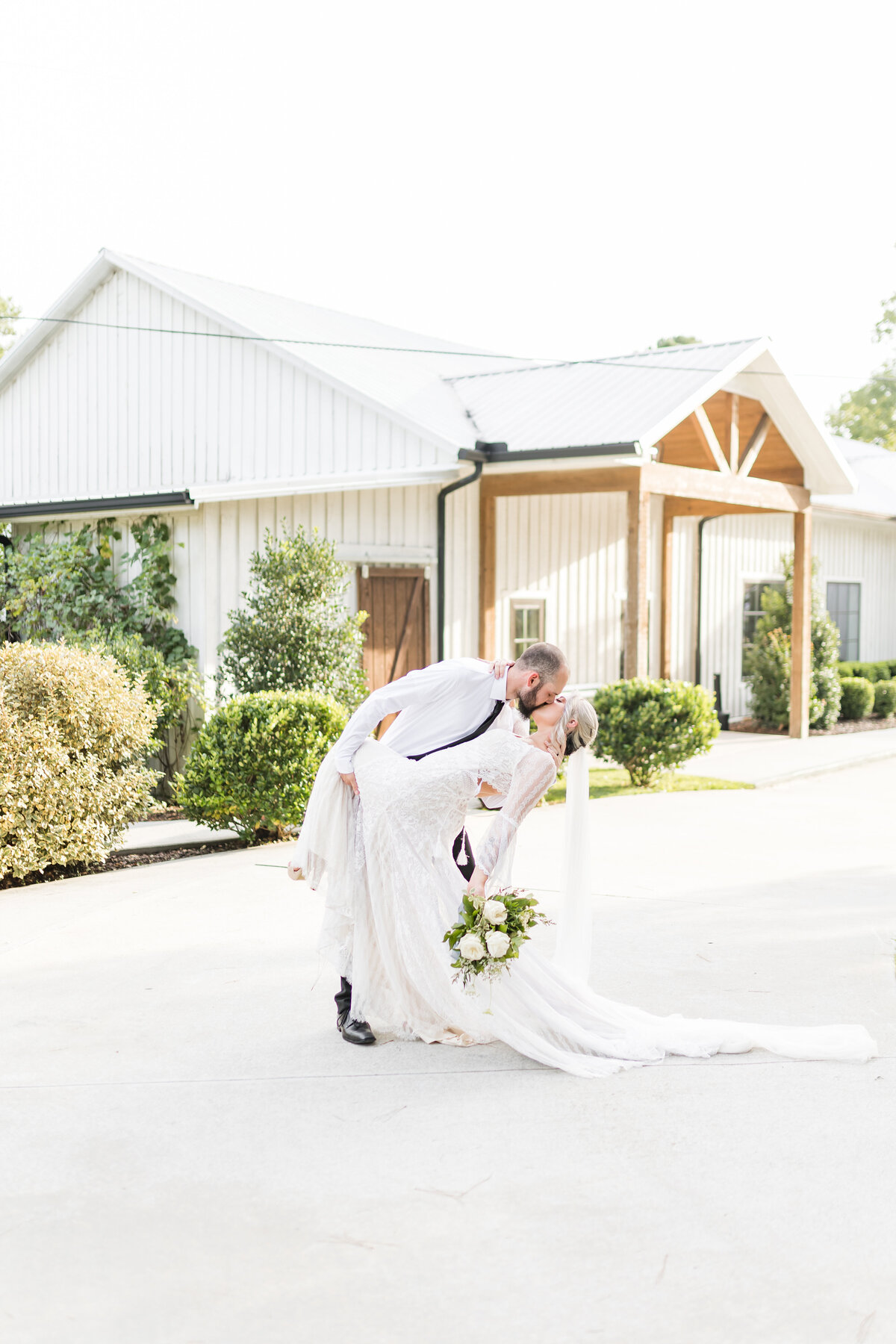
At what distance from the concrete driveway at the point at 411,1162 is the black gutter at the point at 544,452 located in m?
6.78

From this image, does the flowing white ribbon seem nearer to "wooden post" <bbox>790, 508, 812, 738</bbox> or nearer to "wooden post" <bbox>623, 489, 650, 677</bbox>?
"wooden post" <bbox>623, 489, 650, 677</bbox>

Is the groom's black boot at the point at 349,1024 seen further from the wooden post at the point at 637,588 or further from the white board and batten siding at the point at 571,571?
the white board and batten siding at the point at 571,571

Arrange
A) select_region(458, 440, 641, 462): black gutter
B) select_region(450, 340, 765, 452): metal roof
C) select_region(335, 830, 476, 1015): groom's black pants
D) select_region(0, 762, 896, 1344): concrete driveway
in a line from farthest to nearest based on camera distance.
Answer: select_region(450, 340, 765, 452): metal roof < select_region(458, 440, 641, 462): black gutter < select_region(335, 830, 476, 1015): groom's black pants < select_region(0, 762, 896, 1344): concrete driveway

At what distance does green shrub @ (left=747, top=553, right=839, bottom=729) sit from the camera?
19.1 meters

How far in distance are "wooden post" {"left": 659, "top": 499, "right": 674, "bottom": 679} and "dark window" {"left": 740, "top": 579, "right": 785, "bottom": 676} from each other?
249 centimetres

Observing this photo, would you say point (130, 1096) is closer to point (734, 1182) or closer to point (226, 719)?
point (734, 1182)

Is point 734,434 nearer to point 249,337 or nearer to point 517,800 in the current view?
point 249,337

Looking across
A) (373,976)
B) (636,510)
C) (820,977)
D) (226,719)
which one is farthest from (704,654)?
(373,976)

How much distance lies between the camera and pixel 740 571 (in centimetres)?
2031

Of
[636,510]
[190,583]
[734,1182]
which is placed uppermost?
[636,510]

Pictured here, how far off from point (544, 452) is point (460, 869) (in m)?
8.33

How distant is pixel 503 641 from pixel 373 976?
1044 cm

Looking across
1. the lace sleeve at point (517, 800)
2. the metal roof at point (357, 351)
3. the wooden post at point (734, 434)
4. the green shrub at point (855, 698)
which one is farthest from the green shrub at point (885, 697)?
the lace sleeve at point (517, 800)

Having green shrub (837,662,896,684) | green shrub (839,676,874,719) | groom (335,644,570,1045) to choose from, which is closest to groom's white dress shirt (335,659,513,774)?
groom (335,644,570,1045)
